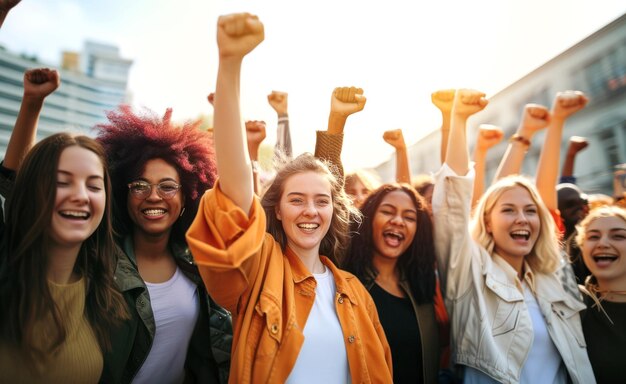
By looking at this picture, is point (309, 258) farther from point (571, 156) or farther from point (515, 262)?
point (571, 156)

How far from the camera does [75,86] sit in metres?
49.2

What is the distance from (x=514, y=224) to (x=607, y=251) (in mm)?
776

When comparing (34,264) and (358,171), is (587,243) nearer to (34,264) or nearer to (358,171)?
(358,171)

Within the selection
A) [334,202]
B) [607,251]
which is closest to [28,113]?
[334,202]

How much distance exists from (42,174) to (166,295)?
964mm

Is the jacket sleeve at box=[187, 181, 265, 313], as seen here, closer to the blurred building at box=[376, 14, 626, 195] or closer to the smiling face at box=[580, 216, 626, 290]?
the smiling face at box=[580, 216, 626, 290]

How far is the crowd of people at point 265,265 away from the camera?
176 centimetres

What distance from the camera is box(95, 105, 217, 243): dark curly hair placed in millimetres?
2551

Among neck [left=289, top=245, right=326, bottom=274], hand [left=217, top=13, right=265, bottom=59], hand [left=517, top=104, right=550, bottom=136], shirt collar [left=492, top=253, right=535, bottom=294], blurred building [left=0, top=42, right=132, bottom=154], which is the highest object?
blurred building [left=0, top=42, right=132, bottom=154]

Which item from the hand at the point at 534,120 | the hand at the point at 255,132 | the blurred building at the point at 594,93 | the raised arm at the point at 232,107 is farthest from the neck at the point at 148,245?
the blurred building at the point at 594,93

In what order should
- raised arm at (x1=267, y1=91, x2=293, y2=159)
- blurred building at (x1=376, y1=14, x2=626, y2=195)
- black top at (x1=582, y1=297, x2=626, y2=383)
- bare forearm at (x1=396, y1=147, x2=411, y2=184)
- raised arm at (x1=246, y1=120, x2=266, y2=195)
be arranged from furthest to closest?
1. blurred building at (x1=376, y1=14, x2=626, y2=195)
2. bare forearm at (x1=396, y1=147, x2=411, y2=184)
3. raised arm at (x1=267, y1=91, x2=293, y2=159)
4. raised arm at (x1=246, y1=120, x2=266, y2=195)
5. black top at (x1=582, y1=297, x2=626, y2=383)

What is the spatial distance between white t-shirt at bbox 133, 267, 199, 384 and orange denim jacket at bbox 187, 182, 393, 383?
21.3 inches

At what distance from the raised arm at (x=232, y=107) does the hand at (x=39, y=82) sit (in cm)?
145

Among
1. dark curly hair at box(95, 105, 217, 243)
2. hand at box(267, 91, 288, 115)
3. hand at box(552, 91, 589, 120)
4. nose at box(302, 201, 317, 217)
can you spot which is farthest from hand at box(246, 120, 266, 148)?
hand at box(552, 91, 589, 120)
